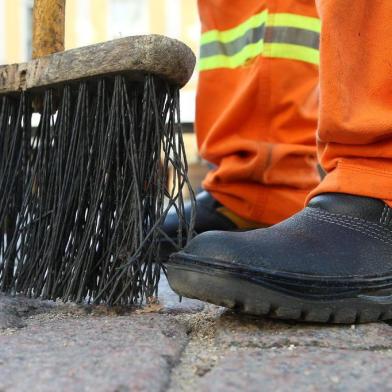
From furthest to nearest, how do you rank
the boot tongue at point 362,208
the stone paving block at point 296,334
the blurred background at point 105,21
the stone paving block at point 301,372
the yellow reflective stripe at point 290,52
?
1. the blurred background at point 105,21
2. the yellow reflective stripe at point 290,52
3. the boot tongue at point 362,208
4. the stone paving block at point 296,334
5. the stone paving block at point 301,372

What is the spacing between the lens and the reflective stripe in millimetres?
1459

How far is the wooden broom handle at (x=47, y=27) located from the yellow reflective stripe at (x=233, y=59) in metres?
0.48

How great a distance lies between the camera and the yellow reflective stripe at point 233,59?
58.6 inches

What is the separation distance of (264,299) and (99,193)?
0.36 meters

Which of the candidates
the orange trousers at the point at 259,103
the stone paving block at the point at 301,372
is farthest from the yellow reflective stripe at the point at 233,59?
the stone paving block at the point at 301,372

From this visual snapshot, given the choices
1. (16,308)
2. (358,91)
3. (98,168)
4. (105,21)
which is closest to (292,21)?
(358,91)

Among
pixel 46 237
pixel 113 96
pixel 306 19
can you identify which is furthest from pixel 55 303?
pixel 306 19

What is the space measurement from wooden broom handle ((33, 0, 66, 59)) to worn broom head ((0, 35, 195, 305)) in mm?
106

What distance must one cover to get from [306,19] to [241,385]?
1069mm

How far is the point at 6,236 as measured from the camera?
1.19 m

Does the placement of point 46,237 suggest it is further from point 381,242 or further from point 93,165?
point 381,242

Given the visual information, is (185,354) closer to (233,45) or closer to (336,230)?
(336,230)

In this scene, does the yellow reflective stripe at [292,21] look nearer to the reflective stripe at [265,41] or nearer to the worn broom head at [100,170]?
the reflective stripe at [265,41]

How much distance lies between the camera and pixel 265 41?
146cm
